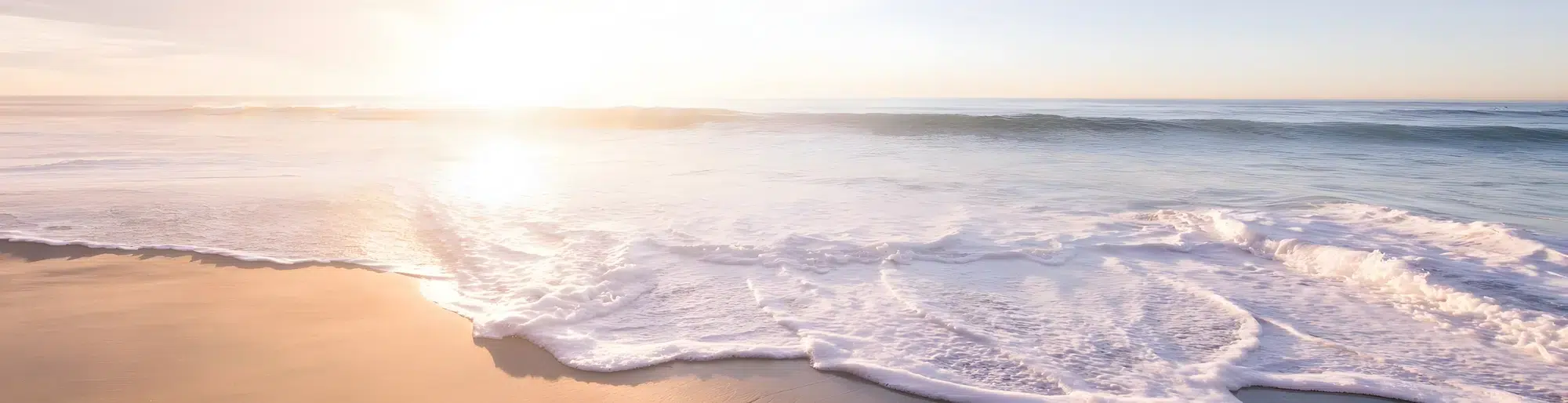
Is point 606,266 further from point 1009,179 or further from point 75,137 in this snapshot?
point 75,137

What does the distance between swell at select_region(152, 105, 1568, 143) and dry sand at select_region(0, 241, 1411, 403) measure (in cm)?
1658

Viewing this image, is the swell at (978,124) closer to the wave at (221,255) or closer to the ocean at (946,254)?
the ocean at (946,254)

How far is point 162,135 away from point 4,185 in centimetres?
1064

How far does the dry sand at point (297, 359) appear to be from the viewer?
107 inches

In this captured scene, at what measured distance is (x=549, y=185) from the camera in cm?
843

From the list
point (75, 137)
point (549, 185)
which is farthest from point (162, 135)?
point (549, 185)

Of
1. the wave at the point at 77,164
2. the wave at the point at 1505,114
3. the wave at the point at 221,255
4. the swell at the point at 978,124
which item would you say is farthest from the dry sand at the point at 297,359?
the wave at the point at 1505,114

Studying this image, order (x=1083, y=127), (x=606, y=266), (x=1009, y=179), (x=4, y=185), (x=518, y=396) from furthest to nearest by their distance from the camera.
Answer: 1. (x=1083, y=127)
2. (x=1009, y=179)
3. (x=4, y=185)
4. (x=606, y=266)
5. (x=518, y=396)

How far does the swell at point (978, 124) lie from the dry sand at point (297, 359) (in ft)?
54.4

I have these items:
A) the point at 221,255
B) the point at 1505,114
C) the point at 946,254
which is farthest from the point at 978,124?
the point at 1505,114

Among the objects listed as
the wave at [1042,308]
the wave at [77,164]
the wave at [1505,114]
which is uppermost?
the wave at [1505,114]

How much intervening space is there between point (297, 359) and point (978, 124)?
19580mm

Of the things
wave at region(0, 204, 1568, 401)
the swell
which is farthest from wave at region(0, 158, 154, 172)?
the swell

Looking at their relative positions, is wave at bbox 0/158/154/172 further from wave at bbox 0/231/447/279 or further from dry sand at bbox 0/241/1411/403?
dry sand at bbox 0/241/1411/403
